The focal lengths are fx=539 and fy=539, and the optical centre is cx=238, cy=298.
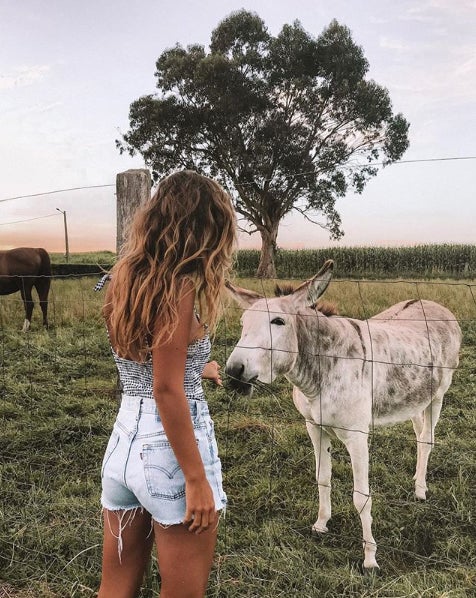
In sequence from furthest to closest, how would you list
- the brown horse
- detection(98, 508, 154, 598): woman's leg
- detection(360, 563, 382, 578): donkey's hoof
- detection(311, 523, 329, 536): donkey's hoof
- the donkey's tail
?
the donkey's tail
the brown horse
detection(311, 523, 329, 536): donkey's hoof
detection(360, 563, 382, 578): donkey's hoof
detection(98, 508, 154, 598): woman's leg

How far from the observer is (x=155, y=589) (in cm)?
303

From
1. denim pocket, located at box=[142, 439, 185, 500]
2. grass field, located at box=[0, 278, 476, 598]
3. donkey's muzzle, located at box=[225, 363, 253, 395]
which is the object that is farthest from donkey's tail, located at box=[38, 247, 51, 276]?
denim pocket, located at box=[142, 439, 185, 500]

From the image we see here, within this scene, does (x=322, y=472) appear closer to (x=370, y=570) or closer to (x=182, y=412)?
(x=370, y=570)

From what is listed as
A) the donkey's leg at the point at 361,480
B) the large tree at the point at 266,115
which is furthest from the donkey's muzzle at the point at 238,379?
the large tree at the point at 266,115

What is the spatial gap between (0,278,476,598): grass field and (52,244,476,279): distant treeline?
1064 inches

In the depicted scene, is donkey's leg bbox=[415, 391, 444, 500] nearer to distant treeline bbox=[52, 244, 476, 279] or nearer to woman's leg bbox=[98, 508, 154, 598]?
woman's leg bbox=[98, 508, 154, 598]

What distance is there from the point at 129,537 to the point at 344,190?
31799 millimetres

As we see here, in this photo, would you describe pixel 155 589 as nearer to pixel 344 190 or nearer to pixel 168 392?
pixel 168 392

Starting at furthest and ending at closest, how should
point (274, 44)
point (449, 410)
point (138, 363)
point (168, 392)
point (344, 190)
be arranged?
point (344, 190)
point (274, 44)
point (449, 410)
point (138, 363)
point (168, 392)

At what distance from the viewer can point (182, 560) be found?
1657 millimetres

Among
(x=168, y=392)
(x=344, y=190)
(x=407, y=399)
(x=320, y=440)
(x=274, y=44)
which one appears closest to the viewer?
(x=168, y=392)

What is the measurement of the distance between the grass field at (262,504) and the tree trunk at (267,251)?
2448cm

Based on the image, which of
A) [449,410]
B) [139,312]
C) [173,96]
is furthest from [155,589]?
[173,96]

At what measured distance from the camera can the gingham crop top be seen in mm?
1761
